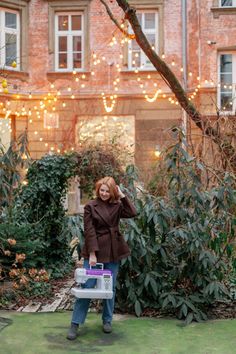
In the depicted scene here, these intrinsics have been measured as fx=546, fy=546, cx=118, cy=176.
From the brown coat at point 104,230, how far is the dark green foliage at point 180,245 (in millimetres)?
629

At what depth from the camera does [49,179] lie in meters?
8.62

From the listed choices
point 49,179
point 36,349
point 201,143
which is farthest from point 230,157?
point 36,349

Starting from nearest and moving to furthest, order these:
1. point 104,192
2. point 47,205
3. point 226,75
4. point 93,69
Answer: point 104,192 → point 47,205 → point 226,75 → point 93,69

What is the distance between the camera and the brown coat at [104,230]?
5.59 meters

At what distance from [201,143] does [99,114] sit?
1094 centimetres

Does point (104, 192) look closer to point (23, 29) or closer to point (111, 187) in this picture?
point (111, 187)

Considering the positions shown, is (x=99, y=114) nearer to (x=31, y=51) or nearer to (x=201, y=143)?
(x=31, y=51)

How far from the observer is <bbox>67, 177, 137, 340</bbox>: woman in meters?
5.59

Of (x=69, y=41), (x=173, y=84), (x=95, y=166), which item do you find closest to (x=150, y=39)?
(x=69, y=41)

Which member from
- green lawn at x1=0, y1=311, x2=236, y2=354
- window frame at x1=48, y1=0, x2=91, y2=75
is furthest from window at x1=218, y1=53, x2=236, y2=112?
green lawn at x1=0, y1=311, x2=236, y2=354

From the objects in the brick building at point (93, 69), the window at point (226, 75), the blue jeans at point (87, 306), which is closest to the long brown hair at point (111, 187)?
the blue jeans at point (87, 306)

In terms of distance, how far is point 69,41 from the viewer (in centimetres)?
1947

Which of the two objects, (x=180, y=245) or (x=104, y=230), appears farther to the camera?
(x=180, y=245)

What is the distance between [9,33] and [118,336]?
15.5 meters
